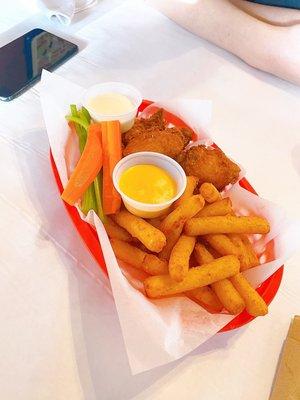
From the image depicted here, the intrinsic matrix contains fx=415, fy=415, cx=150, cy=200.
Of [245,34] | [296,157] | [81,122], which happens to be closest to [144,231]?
[81,122]

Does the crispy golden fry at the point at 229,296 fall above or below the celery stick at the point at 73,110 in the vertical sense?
below

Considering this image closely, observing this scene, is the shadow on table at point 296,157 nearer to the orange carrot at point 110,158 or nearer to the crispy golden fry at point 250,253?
the crispy golden fry at point 250,253

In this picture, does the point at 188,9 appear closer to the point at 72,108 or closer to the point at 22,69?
the point at 22,69

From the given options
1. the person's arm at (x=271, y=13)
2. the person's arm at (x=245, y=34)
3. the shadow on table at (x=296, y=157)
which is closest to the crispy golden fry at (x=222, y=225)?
the shadow on table at (x=296, y=157)

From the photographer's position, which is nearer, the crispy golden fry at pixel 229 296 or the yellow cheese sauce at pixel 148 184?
the crispy golden fry at pixel 229 296

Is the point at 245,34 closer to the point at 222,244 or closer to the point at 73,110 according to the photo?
the point at 73,110

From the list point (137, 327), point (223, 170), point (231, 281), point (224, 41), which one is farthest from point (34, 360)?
point (224, 41)
